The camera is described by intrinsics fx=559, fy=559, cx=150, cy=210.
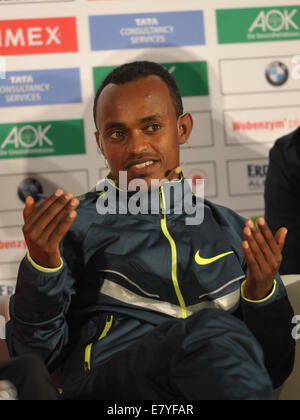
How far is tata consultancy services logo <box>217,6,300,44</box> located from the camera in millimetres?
2334

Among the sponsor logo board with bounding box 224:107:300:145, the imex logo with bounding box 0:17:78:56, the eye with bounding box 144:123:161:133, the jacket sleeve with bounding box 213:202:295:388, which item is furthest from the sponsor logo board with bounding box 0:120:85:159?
the jacket sleeve with bounding box 213:202:295:388

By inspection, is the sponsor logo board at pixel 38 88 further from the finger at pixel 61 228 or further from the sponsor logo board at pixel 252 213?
the finger at pixel 61 228

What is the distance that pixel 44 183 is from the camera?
2270 mm

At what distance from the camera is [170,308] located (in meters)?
1.37

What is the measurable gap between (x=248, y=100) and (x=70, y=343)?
138 cm

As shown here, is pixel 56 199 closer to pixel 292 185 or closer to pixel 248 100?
pixel 292 185

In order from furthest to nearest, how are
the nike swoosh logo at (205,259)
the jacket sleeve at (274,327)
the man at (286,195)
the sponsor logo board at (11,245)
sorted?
the sponsor logo board at (11,245) < the man at (286,195) < the nike swoosh logo at (205,259) < the jacket sleeve at (274,327)

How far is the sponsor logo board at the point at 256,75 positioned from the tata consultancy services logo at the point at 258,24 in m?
0.09

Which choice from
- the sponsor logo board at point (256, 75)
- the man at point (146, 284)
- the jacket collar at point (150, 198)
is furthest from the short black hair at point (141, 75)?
the sponsor logo board at point (256, 75)

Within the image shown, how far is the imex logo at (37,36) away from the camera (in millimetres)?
2254

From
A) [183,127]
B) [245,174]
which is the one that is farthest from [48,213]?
[245,174]

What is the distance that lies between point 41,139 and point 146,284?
110 cm

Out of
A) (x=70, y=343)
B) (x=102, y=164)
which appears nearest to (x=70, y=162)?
(x=102, y=164)

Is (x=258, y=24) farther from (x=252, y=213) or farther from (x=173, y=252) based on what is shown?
(x=173, y=252)
